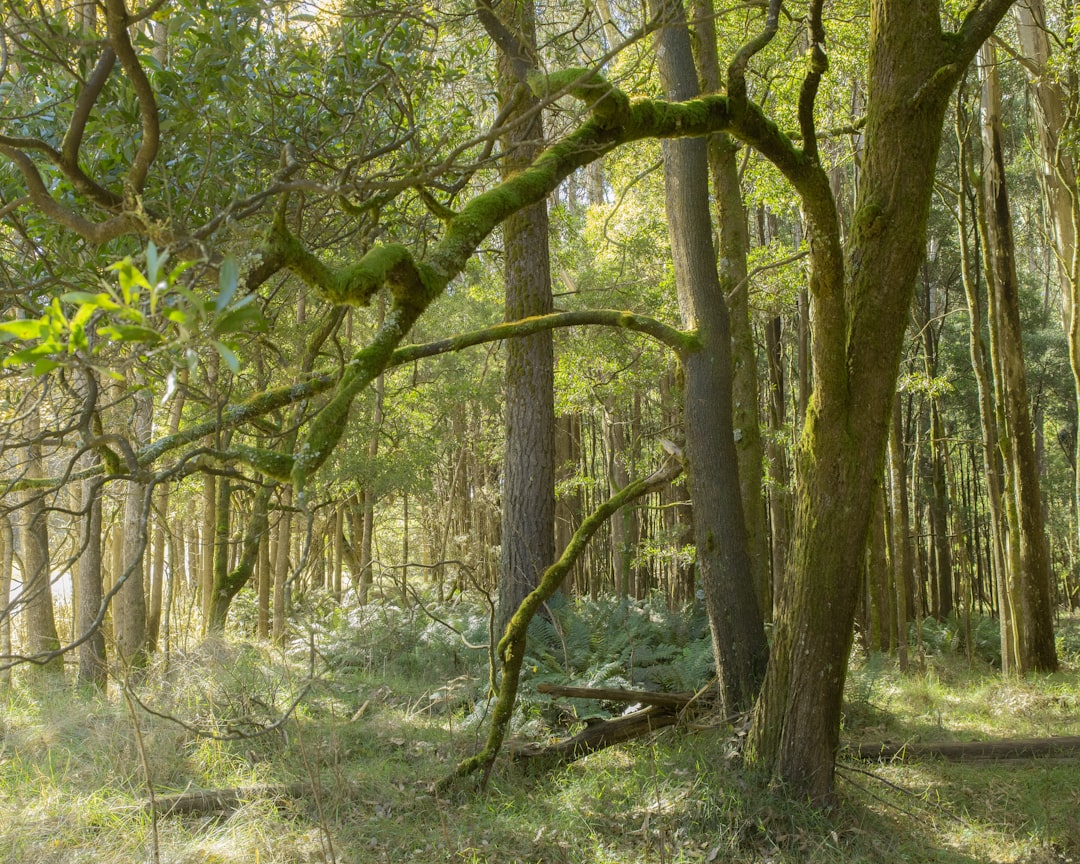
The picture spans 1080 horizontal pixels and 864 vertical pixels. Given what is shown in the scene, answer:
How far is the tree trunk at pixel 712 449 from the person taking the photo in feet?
19.0

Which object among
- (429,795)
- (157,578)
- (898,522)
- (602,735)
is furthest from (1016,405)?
(157,578)

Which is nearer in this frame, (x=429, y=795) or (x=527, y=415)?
(x=429, y=795)

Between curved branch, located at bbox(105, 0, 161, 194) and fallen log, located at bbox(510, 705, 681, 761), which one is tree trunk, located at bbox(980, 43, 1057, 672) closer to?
fallen log, located at bbox(510, 705, 681, 761)

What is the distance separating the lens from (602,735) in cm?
587

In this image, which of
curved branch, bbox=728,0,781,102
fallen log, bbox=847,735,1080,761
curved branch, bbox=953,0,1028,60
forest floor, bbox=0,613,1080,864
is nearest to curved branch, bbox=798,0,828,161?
curved branch, bbox=728,0,781,102

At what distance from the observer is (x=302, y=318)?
482 inches

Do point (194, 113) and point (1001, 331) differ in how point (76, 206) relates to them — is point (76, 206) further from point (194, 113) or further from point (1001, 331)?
point (1001, 331)

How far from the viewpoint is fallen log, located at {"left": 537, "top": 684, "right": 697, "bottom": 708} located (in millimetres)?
5711

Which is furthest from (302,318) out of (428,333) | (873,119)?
(873,119)

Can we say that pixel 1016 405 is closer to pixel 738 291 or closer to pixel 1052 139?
pixel 1052 139

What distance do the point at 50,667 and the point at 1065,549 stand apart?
1315 inches

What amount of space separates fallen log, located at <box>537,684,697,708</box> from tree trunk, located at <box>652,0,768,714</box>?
47cm

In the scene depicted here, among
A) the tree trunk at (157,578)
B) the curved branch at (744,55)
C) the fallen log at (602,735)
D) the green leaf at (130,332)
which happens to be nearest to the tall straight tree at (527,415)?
the fallen log at (602,735)

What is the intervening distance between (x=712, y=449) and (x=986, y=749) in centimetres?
320
